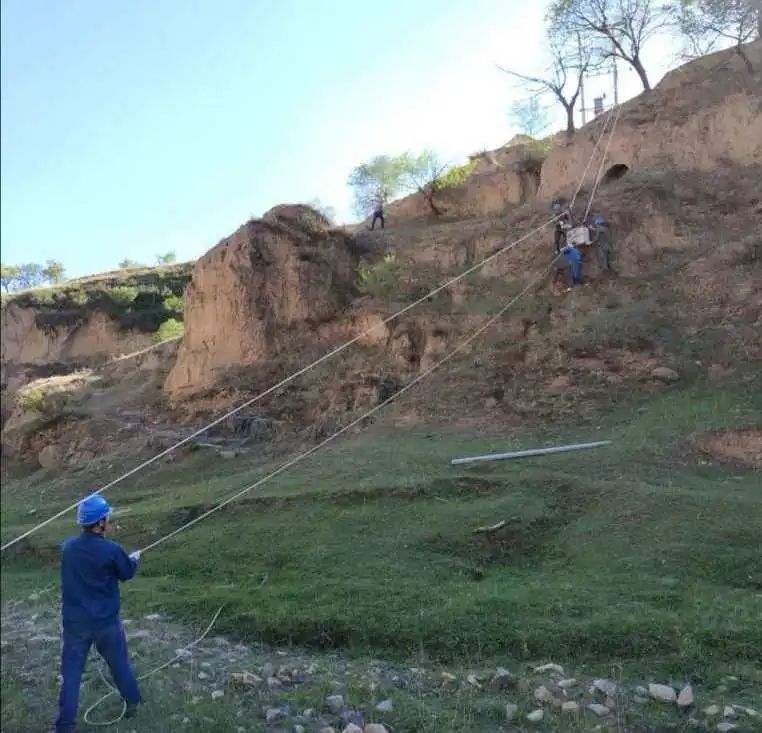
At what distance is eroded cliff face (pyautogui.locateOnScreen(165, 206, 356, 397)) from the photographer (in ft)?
66.2

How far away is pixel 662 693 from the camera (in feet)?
16.9

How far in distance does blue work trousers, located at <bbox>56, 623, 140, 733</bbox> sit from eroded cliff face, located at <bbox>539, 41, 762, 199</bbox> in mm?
18451

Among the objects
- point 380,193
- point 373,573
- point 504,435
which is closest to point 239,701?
point 373,573

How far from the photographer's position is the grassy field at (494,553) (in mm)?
6184

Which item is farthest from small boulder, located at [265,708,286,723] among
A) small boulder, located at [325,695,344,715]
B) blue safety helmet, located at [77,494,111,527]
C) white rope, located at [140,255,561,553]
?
white rope, located at [140,255,561,553]

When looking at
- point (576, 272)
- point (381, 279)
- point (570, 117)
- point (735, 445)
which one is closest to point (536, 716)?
point (735, 445)

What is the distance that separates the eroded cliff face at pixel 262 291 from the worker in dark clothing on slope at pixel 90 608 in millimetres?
14570

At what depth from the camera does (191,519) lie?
1148 cm

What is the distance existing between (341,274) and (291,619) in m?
14.6

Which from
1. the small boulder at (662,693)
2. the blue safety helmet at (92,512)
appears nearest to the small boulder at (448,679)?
the small boulder at (662,693)

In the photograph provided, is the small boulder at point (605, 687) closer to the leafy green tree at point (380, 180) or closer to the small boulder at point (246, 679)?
the small boulder at point (246, 679)

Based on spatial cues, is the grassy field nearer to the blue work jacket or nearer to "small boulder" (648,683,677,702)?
"small boulder" (648,683,677,702)

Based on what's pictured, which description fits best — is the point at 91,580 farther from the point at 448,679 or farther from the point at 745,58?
the point at 745,58

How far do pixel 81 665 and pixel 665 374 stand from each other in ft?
36.5
